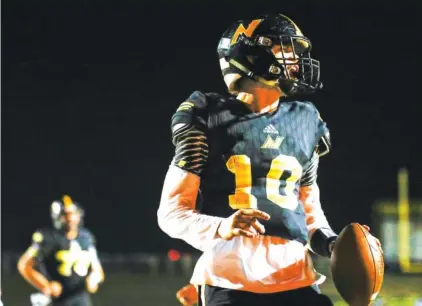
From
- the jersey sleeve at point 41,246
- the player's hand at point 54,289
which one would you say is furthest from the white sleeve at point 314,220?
the jersey sleeve at point 41,246

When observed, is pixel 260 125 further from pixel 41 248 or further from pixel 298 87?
pixel 41 248

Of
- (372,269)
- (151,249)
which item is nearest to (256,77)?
(372,269)

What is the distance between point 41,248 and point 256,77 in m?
5.00

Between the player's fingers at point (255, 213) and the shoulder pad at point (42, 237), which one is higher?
the player's fingers at point (255, 213)

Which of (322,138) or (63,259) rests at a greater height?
(322,138)

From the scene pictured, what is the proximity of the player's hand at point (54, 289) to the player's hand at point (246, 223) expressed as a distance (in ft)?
15.9

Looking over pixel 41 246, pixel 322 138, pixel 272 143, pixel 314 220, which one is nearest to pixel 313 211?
pixel 314 220

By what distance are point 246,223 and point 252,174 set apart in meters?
0.29

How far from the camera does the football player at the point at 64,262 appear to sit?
7387 millimetres

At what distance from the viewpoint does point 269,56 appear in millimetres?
3012

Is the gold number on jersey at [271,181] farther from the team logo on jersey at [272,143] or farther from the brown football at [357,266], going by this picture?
the brown football at [357,266]

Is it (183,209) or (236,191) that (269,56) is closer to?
(236,191)

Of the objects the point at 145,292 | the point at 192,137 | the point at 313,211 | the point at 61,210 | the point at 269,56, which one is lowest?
the point at 145,292

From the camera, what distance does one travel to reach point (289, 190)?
3.00m
